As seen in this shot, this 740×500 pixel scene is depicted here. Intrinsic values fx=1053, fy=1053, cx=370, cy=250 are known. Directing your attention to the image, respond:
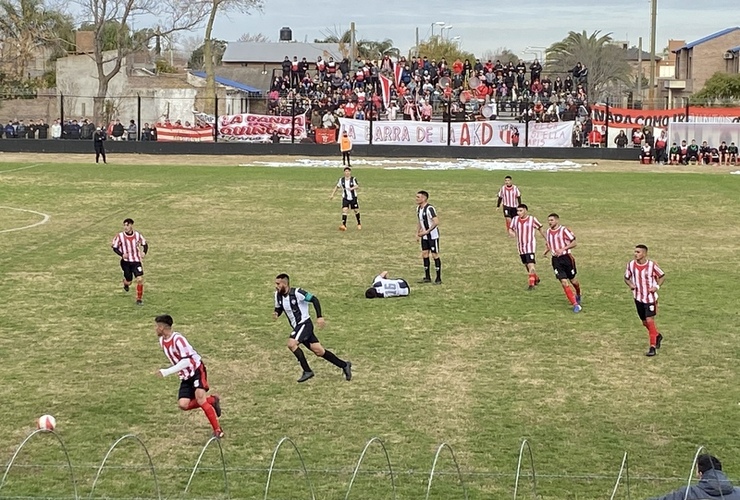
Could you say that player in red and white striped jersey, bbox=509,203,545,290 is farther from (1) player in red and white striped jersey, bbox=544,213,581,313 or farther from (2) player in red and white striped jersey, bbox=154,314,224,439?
(2) player in red and white striped jersey, bbox=154,314,224,439

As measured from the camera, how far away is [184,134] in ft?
182

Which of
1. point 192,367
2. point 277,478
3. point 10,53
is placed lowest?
point 277,478

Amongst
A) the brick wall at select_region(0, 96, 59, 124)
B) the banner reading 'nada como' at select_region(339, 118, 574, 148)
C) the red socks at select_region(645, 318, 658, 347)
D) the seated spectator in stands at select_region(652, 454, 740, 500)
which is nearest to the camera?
the seated spectator in stands at select_region(652, 454, 740, 500)

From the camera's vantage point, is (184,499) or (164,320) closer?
(184,499)

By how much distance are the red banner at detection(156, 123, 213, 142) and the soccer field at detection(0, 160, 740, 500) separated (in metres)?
24.6

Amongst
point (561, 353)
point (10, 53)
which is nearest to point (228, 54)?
point (10, 53)

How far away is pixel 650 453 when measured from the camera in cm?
1157

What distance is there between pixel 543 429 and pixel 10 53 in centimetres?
7668

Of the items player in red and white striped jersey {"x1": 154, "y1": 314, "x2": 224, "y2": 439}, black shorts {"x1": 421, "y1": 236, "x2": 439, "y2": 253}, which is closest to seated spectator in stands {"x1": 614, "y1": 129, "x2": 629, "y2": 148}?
black shorts {"x1": 421, "y1": 236, "x2": 439, "y2": 253}

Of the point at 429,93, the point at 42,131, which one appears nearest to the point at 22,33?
the point at 42,131

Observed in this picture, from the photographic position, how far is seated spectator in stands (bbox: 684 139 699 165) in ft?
166

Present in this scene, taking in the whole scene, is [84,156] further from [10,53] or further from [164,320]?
[164,320]

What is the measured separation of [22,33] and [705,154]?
5262 cm

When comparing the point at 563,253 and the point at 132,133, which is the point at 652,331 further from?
the point at 132,133
